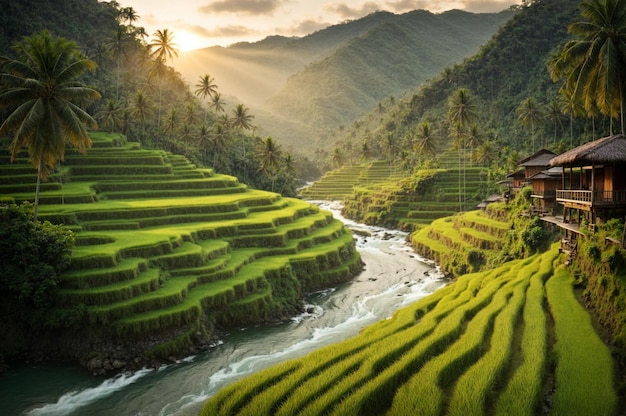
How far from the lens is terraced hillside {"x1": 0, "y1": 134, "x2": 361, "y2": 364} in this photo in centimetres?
2580

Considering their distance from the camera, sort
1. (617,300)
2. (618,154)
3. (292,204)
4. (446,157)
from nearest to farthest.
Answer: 1. (617,300)
2. (618,154)
3. (292,204)
4. (446,157)

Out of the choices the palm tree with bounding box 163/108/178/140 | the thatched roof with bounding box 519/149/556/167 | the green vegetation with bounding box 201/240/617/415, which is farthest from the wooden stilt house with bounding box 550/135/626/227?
the palm tree with bounding box 163/108/178/140

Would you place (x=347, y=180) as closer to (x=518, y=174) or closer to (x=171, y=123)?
(x=171, y=123)

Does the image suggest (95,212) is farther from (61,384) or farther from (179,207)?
(61,384)

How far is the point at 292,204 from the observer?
198 ft

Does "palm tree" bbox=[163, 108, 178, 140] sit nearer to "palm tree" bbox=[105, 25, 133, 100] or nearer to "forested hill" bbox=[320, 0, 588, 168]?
"palm tree" bbox=[105, 25, 133, 100]

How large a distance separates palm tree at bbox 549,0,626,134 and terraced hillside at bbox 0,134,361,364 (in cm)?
2475

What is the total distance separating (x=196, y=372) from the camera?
77.6ft

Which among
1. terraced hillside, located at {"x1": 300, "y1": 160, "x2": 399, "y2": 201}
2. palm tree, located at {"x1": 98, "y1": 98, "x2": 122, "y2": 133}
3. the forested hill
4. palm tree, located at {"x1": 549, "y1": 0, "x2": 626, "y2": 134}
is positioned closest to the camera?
palm tree, located at {"x1": 549, "y1": 0, "x2": 626, "y2": 134}

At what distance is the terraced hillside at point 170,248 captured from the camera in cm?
2580

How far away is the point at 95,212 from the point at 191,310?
1725 centimetres

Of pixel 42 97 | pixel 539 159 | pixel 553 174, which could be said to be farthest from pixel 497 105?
pixel 42 97

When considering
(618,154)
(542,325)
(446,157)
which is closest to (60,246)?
(542,325)

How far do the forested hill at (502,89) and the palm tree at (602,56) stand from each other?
49.9 metres
